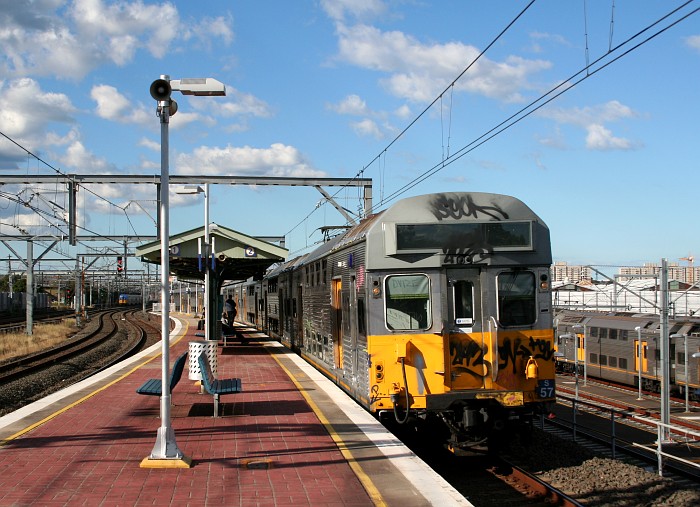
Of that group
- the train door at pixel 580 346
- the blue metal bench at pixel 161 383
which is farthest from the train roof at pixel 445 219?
the train door at pixel 580 346

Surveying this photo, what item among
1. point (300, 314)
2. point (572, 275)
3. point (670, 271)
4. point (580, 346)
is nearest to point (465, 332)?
point (300, 314)

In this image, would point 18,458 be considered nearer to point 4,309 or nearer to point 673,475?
point 673,475

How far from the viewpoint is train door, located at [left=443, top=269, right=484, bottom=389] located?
32.4 ft

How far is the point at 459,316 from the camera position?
10.1 m

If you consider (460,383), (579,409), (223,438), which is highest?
(460,383)

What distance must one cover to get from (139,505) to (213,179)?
20.1 metres

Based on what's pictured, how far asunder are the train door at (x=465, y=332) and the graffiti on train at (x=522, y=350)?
0.26 meters

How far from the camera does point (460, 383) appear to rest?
9.88 metres

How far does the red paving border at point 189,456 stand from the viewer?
22.6 feet

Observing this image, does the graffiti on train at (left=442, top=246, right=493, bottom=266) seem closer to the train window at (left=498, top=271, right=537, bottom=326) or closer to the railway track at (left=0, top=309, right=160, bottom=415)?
the train window at (left=498, top=271, right=537, bottom=326)

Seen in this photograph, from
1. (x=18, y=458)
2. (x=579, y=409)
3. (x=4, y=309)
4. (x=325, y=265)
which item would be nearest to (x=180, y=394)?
(x=325, y=265)

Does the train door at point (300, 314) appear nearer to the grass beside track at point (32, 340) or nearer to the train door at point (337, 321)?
the train door at point (337, 321)

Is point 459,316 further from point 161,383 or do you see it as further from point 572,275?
point 572,275

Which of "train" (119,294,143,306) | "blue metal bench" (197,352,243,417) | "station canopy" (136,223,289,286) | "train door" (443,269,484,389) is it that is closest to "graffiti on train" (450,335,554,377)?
"train door" (443,269,484,389)
